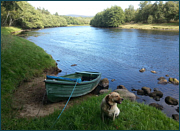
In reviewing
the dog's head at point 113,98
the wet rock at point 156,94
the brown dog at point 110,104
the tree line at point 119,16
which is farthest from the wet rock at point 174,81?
the tree line at point 119,16

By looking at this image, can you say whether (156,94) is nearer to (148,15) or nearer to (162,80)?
(162,80)

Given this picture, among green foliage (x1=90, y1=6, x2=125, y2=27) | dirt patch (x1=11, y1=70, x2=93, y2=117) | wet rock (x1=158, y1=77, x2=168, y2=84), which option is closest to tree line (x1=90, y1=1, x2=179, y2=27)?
green foliage (x1=90, y1=6, x2=125, y2=27)

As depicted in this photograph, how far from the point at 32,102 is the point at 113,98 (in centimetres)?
595

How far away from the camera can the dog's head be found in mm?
4396

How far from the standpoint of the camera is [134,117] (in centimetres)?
567

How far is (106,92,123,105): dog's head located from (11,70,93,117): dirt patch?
3.94 m

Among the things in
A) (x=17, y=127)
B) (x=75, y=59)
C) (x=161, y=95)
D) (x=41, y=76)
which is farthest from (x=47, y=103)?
(x=75, y=59)

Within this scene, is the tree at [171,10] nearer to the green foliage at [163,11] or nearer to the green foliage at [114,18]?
the green foliage at [163,11]

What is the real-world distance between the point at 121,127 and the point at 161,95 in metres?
7.53

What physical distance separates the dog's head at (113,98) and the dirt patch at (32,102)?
3.94 metres

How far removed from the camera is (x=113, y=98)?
446cm

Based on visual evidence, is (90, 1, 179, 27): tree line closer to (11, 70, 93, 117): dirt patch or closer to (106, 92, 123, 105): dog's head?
(11, 70, 93, 117): dirt patch

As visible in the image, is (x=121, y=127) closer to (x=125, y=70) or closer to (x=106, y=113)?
(x=106, y=113)

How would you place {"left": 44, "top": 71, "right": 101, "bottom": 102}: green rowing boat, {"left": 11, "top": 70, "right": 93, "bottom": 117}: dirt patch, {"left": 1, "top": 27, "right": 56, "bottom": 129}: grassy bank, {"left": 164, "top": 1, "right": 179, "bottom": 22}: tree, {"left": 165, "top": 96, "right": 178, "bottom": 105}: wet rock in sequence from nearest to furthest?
{"left": 1, "top": 27, "right": 56, "bottom": 129}: grassy bank, {"left": 11, "top": 70, "right": 93, "bottom": 117}: dirt patch, {"left": 44, "top": 71, "right": 101, "bottom": 102}: green rowing boat, {"left": 165, "top": 96, "right": 178, "bottom": 105}: wet rock, {"left": 164, "top": 1, "right": 179, "bottom": 22}: tree
